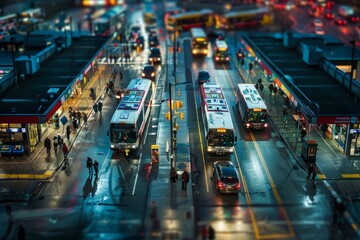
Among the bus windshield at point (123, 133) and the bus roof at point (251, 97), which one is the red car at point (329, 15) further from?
the bus windshield at point (123, 133)

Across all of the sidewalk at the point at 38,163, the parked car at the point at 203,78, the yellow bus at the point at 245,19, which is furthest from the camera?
the yellow bus at the point at 245,19

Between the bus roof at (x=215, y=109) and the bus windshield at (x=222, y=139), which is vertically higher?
the bus roof at (x=215, y=109)

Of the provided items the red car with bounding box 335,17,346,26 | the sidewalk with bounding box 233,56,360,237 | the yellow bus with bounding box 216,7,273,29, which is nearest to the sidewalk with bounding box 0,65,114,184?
the sidewalk with bounding box 233,56,360,237

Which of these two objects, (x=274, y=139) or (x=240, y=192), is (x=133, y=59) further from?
(x=240, y=192)

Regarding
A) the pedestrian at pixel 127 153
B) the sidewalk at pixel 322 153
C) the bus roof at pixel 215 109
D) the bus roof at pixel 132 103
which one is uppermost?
the bus roof at pixel 132 103

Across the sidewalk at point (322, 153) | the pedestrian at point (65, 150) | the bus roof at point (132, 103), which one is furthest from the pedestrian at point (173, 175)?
the sidewalk at point (322, 153)

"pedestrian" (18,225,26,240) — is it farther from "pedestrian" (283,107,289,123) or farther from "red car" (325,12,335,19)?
"red car" (325,12,335,19)

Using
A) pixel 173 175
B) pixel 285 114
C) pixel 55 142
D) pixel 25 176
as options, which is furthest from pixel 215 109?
pixel 25 176
